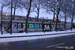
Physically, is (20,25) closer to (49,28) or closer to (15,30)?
(15,30)

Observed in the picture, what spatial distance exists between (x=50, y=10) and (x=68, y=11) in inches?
259

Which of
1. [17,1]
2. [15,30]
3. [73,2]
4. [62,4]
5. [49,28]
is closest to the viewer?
[17,1]

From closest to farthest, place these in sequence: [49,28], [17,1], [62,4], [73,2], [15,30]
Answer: [17,1] → [15,30] → [62,4] → [73,2] → [49,28]

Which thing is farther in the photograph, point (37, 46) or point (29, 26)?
point (29, 26)

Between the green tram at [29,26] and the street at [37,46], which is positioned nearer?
the street at [37,46]

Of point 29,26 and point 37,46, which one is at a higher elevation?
point 29,26

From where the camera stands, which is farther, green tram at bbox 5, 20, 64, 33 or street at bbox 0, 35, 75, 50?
green tram at bbox 5, 20, 64, 33

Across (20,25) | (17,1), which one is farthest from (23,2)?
(20,25)

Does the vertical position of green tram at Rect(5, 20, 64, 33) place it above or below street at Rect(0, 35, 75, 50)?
above

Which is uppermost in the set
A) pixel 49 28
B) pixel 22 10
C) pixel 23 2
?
pixel 23 2

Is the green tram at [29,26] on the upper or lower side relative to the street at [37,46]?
upper

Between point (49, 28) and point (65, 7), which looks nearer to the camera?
point (65, 7)

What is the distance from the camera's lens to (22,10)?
22.0 meters

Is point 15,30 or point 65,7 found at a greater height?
point 65,7
